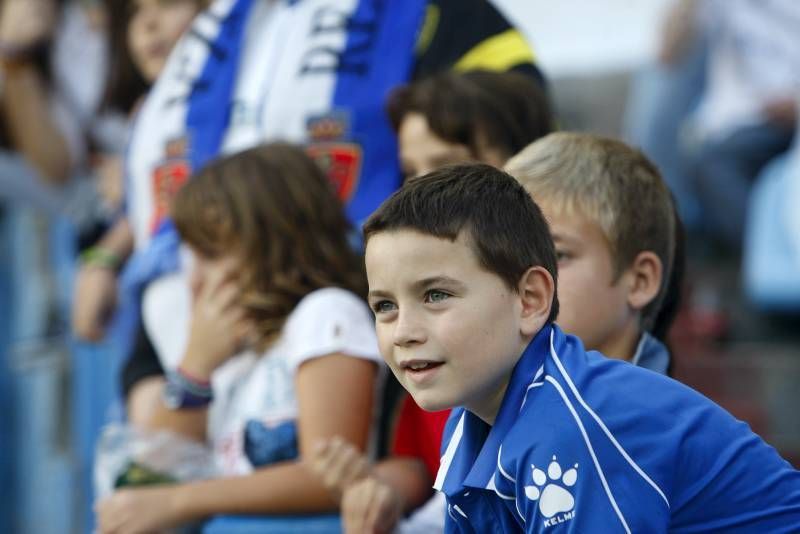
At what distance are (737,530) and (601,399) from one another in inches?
10.2

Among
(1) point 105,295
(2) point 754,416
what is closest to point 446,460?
(1) point 105,295

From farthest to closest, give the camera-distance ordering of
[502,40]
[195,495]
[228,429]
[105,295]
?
[105,295] < [502,40] < [228,429] < [195,495]

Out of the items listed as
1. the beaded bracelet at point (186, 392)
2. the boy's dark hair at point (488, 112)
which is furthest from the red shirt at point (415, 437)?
the boy's dark hair at point (488, 112)

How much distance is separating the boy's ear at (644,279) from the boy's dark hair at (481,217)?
1.64 ft

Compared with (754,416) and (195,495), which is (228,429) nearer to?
(195,495)

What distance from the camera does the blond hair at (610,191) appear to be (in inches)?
89.0

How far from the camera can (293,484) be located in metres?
2.58

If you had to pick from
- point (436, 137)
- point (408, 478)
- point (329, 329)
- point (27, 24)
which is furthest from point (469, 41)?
point (27, 24)

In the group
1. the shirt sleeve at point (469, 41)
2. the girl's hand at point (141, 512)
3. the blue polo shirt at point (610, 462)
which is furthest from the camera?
the shirt sleeve at point (469, 41)

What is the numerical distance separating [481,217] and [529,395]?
23 centimetres

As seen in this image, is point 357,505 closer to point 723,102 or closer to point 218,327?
point 218,327

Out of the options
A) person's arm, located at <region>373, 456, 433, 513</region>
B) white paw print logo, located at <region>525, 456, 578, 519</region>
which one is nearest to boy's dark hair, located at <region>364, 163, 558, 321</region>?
white paw print logo, located at <region>525, 456, 578, 519</region>

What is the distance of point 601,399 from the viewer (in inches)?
65.5

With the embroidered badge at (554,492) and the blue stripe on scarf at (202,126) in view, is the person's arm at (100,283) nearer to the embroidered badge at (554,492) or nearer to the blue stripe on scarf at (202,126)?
the blue stripe on scarf at (202,126)
